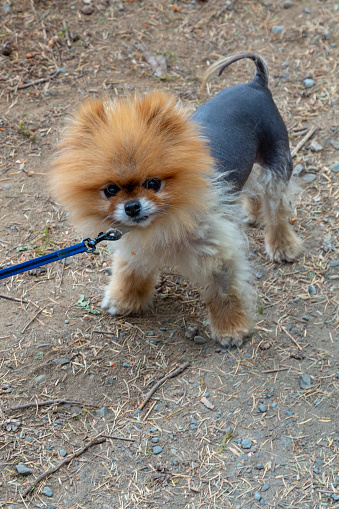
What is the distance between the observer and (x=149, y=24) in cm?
584

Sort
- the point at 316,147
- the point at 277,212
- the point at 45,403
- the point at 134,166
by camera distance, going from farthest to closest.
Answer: the point at 316,147 → the point at 277,212 → the point at 45,403 → the point at 134,166

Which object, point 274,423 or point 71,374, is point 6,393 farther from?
point 274,423

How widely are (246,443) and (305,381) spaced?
60 cm

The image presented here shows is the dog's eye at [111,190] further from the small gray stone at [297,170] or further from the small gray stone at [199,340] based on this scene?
the small gray stone at [297,170]

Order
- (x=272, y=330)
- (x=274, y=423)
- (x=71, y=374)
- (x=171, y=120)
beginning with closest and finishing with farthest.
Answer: (x=171, y=120)
(x=274, y=423)
(x=71, y=374)
(x=272, y=330)

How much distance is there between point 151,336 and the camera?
3.61m

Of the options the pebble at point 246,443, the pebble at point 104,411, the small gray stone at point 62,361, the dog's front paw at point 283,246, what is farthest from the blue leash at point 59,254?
the dog's front paw at point 283,246

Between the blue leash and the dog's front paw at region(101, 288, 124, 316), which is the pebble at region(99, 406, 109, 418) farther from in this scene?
the blue leash

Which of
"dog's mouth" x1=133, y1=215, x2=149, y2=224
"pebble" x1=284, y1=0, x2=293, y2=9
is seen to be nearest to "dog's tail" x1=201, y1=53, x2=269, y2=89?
"dog's mouth" x1=133, y1=215, x2=149, y2=224

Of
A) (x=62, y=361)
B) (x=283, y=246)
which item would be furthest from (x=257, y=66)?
(x=62, y=361)

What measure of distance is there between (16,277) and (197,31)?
3.59 meters

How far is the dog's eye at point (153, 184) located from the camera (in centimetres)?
263

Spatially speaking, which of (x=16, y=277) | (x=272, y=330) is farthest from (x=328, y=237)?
(x=16, y=277)

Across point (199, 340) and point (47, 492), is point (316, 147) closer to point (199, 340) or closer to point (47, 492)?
point (199, 340)
